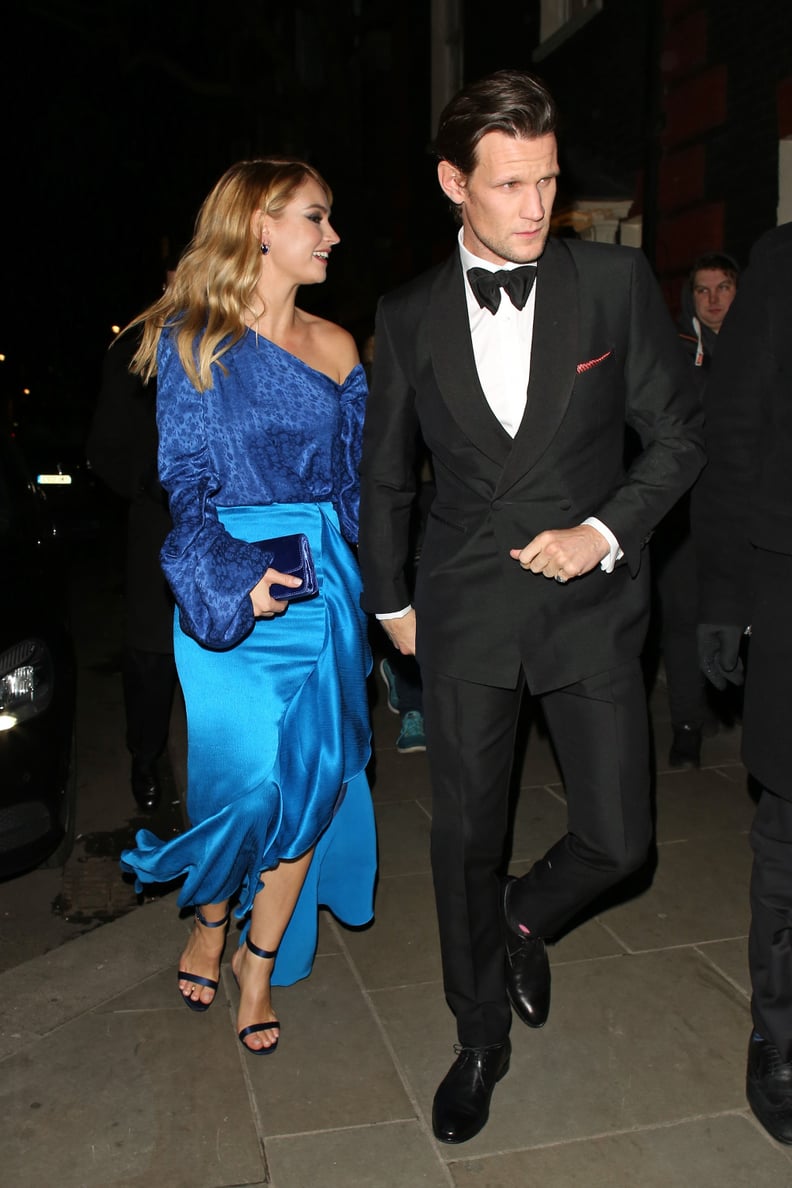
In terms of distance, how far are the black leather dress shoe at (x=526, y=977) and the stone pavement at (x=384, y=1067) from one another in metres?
0.06

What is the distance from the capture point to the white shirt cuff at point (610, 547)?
9.69 feet

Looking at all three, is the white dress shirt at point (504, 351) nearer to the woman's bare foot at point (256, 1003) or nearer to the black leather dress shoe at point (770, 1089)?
the black leather dress shoe at point (770, 1089)

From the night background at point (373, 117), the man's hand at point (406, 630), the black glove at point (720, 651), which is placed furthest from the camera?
the night background at point (373, 117)

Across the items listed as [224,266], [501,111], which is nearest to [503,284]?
[501,111]

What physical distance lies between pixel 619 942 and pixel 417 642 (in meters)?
1.48

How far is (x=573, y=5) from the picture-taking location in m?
11.1

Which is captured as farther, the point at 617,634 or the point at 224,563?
the point at 224,563

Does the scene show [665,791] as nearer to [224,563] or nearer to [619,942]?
[619,942]

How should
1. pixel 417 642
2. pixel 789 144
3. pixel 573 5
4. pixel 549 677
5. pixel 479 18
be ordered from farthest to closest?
pixel 479 18 → pixel 573 5 → pixel 789 144 → pixel 417 642 → pixel 549 677

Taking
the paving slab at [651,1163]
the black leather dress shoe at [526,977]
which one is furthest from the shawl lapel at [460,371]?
the paving slab at [651,1163]

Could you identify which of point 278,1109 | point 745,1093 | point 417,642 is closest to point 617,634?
point 417,642

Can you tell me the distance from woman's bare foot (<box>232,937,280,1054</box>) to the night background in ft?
19.3

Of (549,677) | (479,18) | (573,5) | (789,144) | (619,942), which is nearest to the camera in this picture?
(549,677)

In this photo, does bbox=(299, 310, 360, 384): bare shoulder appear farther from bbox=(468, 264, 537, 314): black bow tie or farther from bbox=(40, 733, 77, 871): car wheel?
bbox=(40, 733, 77, 871): car wheel
